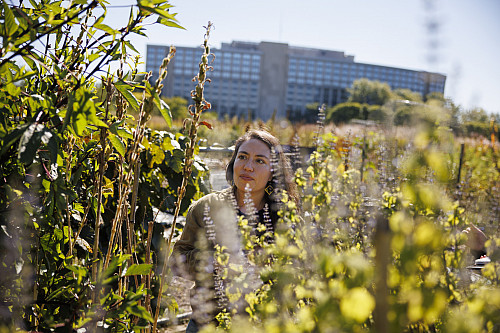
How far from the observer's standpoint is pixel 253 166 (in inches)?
84.0

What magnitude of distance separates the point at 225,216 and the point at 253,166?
0.65 metres

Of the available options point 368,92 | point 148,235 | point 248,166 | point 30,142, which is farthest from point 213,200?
point 368,92

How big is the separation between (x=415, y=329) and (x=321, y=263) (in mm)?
324

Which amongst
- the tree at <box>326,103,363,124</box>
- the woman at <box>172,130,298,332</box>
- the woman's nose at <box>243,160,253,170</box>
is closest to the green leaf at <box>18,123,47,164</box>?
the woman at <box>172,130,298,332</box>

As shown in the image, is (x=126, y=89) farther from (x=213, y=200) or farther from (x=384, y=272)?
(x=213, y=200)

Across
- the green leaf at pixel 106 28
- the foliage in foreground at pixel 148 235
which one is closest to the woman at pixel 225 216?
the foliage in foreground at pixel 148 235

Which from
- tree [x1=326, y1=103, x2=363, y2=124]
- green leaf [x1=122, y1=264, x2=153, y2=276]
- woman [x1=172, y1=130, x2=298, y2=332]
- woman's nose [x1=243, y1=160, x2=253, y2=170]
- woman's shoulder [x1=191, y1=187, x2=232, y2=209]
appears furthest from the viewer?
tree [x1=326, y1=103, x2=363, y2=124]

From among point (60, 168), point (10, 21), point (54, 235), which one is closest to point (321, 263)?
point (10, 21)

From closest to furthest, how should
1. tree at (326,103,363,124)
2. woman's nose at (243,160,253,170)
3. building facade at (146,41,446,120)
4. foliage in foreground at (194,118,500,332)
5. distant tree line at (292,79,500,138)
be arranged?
foliage in foreground at (194,118,500,332) < woman's nose at (243,160,253,170) < distant tree line at (292,79,500,138) < tree at (326,103,363,124) < building facade at (146,41,446,120)

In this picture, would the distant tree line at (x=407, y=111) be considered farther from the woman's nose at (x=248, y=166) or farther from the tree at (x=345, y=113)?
the woman's nose at (x=248, y=166)

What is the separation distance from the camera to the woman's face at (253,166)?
6.96 ft

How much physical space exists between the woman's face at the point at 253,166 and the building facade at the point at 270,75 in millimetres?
64144

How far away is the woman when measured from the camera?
135cm

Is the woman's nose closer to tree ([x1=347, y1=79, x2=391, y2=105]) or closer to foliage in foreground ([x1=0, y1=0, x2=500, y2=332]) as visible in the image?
foliage in foreground ([x1=0, y1=0, x2=500, y2=332])
